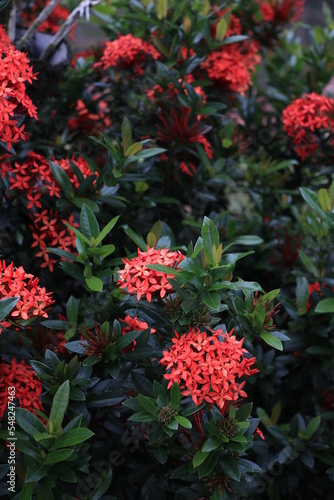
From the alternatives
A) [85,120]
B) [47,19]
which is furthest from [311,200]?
[47,19]

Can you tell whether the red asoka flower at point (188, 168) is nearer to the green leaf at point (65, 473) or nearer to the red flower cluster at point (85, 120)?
the red flower cluster at point (85, 120)

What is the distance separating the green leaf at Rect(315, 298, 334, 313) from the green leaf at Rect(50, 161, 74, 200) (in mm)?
811

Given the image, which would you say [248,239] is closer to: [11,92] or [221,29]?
[221,29]

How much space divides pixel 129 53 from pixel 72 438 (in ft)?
4.75

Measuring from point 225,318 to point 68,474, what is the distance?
932 mm

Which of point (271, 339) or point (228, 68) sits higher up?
point (228, 68)

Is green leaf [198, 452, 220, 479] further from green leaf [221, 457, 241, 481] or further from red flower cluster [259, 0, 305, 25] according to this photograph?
red flower cluster [259, 0, 305, 25]

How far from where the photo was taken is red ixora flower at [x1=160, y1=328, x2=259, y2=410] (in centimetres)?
125

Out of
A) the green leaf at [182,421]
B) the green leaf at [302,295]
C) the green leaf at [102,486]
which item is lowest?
the green leaf at [302,295]

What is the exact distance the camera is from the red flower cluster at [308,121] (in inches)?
85.9

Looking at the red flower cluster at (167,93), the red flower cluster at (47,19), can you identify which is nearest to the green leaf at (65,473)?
the red flower cluster at (167,93)

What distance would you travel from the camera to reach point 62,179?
1.71m

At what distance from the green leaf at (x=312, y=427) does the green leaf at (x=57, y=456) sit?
839mm

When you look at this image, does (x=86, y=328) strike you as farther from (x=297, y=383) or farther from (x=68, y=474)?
(x=297, y=383)
